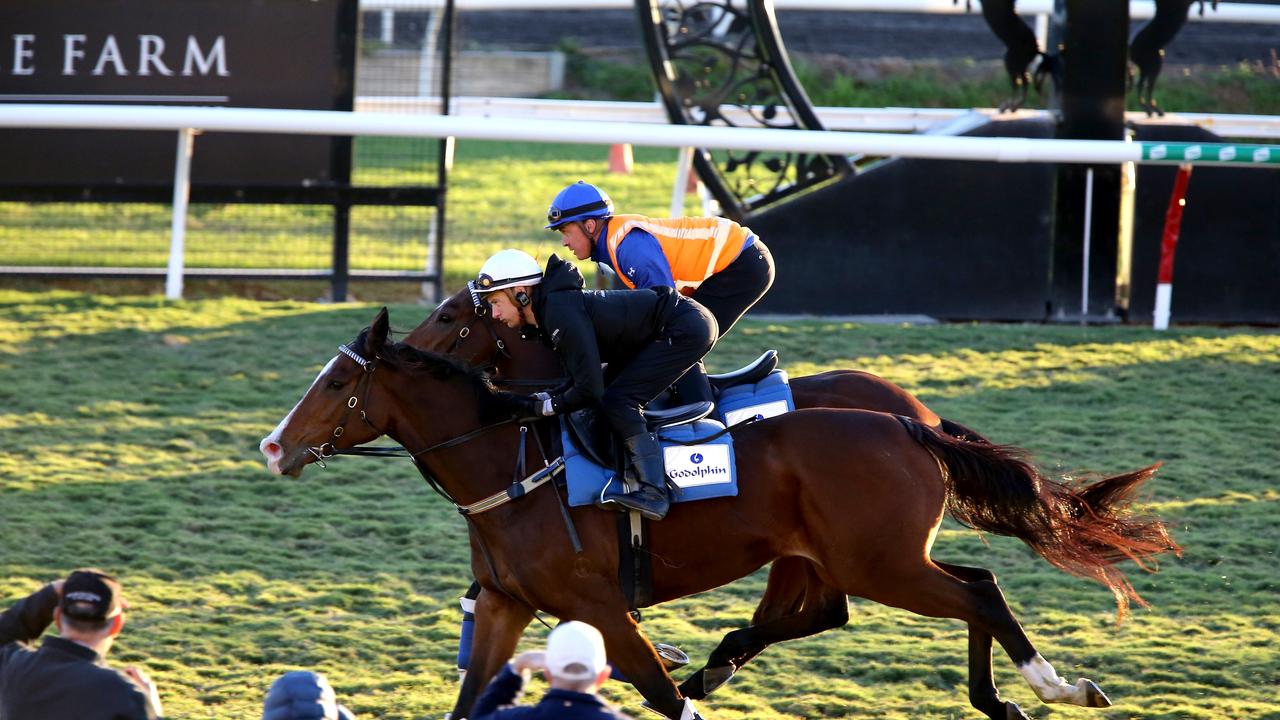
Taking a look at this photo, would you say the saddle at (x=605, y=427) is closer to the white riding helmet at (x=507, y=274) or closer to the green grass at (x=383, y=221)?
the white riding helmet at (x=507, y=274)

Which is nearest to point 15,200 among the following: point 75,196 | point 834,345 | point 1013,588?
point 75,196

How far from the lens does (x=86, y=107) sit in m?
9.45

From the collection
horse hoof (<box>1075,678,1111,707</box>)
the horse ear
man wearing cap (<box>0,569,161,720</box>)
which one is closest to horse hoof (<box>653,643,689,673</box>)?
horse hoof (<box>1075,678,1111,707</box>)

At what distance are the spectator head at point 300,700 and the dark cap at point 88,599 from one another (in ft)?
1.42

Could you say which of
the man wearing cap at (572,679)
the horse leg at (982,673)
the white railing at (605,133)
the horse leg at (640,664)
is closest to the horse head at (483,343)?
the horse leg at (640,664)

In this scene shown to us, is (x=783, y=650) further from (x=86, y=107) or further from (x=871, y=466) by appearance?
(x=86, y=107)

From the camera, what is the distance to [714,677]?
5.33 m

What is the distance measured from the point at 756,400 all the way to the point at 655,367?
1.82ft

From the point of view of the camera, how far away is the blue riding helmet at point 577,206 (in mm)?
5199

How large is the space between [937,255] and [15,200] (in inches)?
239

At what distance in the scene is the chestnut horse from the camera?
5.39 metres

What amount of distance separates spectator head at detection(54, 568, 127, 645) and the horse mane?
1.56m

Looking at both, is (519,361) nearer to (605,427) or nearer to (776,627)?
(605,427)

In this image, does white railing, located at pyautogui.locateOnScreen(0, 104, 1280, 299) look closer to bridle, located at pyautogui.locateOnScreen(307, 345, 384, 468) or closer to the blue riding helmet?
the blue riding helmet
